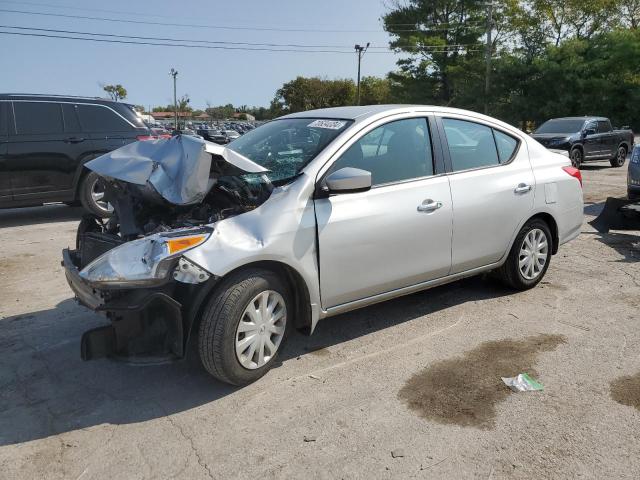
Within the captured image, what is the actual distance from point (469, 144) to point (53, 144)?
6.43 metres

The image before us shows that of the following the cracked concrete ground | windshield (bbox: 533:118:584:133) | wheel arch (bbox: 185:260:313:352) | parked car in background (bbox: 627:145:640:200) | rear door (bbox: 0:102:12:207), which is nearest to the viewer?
the cracked concrete ground

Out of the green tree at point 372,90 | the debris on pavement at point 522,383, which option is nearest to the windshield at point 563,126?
the debris on pavement at point 522,383

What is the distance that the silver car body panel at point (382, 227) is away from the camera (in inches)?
131

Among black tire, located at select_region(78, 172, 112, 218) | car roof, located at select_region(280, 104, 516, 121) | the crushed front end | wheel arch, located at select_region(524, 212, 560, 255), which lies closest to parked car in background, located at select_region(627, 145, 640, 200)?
wheel arch, located at select_region(524, 212, 560, 255)

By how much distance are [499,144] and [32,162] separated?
21.7 ft

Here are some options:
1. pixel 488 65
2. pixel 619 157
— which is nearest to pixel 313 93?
pixel 488 65

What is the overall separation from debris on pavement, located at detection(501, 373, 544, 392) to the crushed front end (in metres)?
1.91

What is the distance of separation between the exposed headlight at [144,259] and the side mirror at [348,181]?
0.85 m

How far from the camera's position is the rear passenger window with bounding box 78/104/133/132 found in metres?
8.62

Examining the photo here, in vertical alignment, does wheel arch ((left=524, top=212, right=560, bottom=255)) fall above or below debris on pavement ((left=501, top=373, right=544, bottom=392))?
above

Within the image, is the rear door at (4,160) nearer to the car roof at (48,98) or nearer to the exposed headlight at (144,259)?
the car roof at (48,98)

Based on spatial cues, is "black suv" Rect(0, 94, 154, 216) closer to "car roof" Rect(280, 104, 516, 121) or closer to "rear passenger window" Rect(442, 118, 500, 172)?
"car roof" Rect(280, 104, 516, 121)

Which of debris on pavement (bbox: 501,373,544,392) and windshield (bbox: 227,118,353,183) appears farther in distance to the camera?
windshield (bbox: 227,118,353,183)

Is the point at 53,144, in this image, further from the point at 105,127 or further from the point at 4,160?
the point at 105,127
